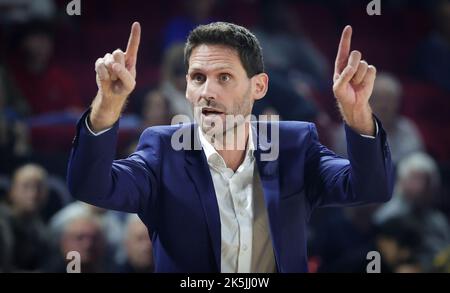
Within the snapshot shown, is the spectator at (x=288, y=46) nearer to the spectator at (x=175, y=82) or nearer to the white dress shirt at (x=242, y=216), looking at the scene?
the spectator at (x=175, y=82)

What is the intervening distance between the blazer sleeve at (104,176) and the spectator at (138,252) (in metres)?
1.69

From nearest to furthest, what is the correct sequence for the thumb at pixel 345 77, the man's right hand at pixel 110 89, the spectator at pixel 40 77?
the man's right hand at pixel 110 89, the thumb at pixel 345 77, the spectator at pixel 40 77

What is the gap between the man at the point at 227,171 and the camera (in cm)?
196

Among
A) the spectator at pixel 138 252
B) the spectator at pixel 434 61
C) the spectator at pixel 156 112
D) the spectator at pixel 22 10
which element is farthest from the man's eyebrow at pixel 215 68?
the spectator at pixel 434 61

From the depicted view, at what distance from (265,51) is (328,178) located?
2.70 meters

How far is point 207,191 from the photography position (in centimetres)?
208

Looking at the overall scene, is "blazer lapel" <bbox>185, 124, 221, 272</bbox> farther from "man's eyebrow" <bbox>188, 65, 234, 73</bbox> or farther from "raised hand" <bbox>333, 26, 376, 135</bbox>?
"raised hand" <bbox>333, 26, 376, 135</bbox>

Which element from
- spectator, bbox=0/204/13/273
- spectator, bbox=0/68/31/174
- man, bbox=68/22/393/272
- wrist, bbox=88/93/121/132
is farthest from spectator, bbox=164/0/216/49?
wrist, bbox=88/93/121/132

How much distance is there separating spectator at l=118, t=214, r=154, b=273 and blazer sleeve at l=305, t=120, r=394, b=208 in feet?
5.44

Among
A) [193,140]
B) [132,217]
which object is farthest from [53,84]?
[193,140]

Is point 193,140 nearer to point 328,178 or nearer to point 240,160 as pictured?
point 240,160

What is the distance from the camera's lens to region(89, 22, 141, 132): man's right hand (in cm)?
188

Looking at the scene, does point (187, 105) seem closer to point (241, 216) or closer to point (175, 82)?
point (175, 82)

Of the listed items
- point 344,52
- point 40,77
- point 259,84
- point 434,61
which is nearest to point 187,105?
point 40,77
